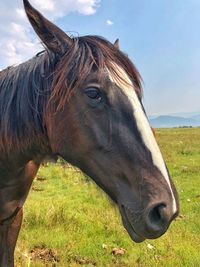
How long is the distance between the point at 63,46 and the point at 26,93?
47 cm

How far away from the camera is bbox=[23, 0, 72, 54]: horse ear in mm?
3041

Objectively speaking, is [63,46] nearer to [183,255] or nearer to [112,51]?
[112,51]

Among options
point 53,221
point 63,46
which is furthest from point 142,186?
point 53,221

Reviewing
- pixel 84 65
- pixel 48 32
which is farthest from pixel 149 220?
pixel 48 32

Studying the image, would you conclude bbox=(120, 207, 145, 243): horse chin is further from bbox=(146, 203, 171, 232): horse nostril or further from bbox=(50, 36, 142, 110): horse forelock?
bbox=(50, 36, 142, 110): horse forelock

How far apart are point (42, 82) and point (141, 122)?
91 centimetres

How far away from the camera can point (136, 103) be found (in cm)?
289

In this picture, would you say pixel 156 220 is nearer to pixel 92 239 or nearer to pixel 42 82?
pixel 42 82

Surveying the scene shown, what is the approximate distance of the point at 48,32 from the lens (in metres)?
3.14

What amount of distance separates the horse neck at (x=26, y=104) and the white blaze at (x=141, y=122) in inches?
22.7

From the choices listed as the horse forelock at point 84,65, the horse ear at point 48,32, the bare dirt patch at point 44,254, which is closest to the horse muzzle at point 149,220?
the horse forelock at point 84,65

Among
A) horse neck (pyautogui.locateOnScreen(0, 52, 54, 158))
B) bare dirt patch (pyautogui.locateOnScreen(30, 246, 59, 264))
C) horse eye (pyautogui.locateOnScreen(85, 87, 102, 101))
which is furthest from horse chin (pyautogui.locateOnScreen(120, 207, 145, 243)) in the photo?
bare dirt patch (pyautogui.locateOnScreen(30, 246, 59, 264))

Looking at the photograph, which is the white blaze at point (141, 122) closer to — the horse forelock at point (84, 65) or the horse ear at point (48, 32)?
the horse forelock at point (84, 65)

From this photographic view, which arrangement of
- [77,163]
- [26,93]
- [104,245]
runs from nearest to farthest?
[77,163]
[26,93]
[104,245]
